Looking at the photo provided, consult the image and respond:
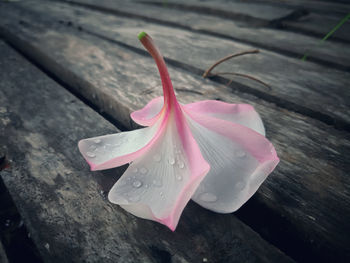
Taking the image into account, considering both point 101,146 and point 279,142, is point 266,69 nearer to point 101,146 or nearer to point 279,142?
point 279,142

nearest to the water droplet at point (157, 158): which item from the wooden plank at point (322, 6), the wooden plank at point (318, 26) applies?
the wooden plank at point (318, 26)

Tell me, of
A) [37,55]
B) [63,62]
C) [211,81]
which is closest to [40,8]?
[37,55]

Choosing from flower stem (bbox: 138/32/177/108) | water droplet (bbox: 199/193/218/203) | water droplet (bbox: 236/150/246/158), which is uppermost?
flower stem (bbox: 138/32/177/108)

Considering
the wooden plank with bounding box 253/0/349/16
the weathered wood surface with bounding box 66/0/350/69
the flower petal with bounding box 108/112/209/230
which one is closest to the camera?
the flower petal with bounding box 108/112/209/230

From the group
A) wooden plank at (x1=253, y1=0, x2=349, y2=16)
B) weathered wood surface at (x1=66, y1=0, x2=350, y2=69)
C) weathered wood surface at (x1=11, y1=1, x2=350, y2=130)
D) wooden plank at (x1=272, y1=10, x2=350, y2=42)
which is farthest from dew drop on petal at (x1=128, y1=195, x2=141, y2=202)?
wooden plank at (x1=253, y1=0, x2=349, y2=16)

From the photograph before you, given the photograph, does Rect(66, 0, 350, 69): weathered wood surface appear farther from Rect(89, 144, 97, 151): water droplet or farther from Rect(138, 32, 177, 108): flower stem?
Rect(89, 144, 97, 151): water droplet

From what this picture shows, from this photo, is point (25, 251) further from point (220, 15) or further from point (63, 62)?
point (220, 15)
